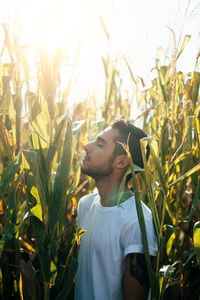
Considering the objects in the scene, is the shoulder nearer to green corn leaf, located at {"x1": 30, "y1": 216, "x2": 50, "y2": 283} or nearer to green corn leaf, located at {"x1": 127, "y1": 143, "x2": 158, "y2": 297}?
green corn leaf, located at {"x1": 127, "y1": 143, "x2": 158, "y2": 297}

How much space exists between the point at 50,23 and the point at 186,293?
3.46 feet

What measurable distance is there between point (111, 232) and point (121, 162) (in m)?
0.33

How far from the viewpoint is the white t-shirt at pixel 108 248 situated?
1.10 meters

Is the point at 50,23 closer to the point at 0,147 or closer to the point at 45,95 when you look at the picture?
the point at 45,95

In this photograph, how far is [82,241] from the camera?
4.22ft

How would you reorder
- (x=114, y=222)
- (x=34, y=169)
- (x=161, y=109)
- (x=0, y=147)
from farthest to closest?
(x=161, y=109) < (x=114, y=222) < (x=0, y=147) < (x=34, y=169)

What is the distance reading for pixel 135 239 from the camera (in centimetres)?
108

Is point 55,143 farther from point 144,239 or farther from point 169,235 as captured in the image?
point 169,235

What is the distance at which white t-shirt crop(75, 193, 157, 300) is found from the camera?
1.10m

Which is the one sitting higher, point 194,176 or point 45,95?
point 45,95

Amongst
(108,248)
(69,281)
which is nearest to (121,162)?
(108,248)

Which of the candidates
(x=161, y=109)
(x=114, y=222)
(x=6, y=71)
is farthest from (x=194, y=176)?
(x=6, y=71)

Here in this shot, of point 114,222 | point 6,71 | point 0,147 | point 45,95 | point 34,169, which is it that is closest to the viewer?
point 34,169

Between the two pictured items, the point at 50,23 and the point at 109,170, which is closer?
the point at 50,23
